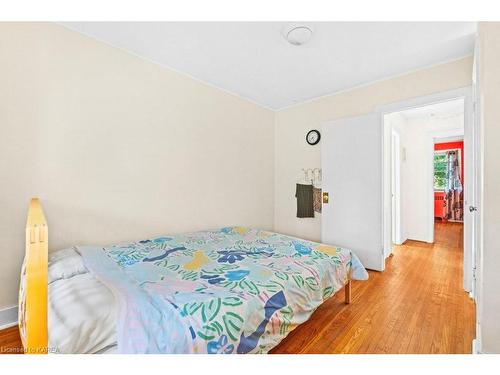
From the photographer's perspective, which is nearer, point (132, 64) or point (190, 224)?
point (132, 64)

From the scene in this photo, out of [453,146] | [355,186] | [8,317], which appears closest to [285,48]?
[355,186]

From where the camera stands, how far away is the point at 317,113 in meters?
3.40

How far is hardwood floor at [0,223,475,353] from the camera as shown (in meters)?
1.52

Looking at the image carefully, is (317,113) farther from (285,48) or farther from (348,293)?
(348,293)

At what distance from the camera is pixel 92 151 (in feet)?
6.64

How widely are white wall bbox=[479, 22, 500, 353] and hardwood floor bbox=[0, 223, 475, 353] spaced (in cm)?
38

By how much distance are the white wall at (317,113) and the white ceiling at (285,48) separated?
13 centimetres

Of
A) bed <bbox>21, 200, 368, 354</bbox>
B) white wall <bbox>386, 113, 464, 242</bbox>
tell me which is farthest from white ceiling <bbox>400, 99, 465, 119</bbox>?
bed <bbox>21, 200, 368, 354</bbox>

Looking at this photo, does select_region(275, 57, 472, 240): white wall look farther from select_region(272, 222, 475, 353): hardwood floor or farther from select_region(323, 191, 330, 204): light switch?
select_region(272, 222, 475, 353): hardwood floor
